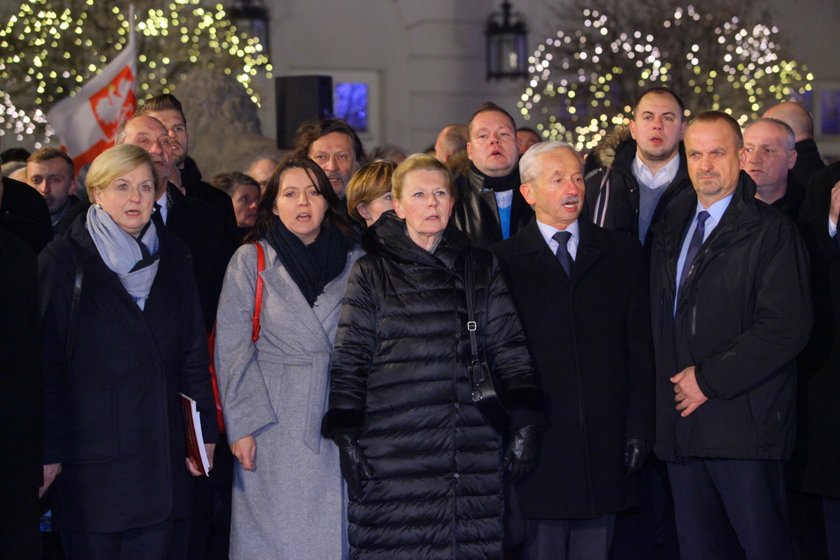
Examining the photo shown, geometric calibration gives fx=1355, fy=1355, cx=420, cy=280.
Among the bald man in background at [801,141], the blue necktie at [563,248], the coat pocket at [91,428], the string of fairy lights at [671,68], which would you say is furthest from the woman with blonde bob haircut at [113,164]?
the string of fairy lights at [671,68]

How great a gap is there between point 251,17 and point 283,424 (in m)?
13.1

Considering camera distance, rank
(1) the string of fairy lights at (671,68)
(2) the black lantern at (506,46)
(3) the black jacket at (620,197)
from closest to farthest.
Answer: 1. (3) the black jacket at (620,197)
2. (1) the string of fairy lights at (671,68)
3. (2) the black lantern at (506,46)

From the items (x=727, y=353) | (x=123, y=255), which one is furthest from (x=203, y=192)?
(x=727, y=353)

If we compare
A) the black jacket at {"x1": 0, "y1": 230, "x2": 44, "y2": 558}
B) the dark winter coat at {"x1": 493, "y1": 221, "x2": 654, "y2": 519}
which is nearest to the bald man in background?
the dark winter coat at {"x1": 493, "y1": 221, "x2": 654, "y2": 519}

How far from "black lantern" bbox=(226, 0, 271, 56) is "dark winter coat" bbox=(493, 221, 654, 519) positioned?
12.7 metres

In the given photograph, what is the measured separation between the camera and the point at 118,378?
215 inches

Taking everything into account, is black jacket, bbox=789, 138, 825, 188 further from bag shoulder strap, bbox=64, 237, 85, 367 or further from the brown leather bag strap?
bag shoulder strap, bbox=64, 237, 85, 367

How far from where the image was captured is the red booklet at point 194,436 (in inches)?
226

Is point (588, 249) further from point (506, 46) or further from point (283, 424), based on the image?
point (506, 46)

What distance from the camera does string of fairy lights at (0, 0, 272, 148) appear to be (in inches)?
580

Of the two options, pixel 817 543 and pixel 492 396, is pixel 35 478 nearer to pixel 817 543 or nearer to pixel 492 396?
pixel 492 396

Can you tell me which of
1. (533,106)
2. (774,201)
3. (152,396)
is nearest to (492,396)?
(152,396)

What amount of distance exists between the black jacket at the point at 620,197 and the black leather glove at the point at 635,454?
153 cm

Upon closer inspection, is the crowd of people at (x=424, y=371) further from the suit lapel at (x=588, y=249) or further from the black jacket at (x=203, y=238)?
the black jacket at (x=203, y=238)
